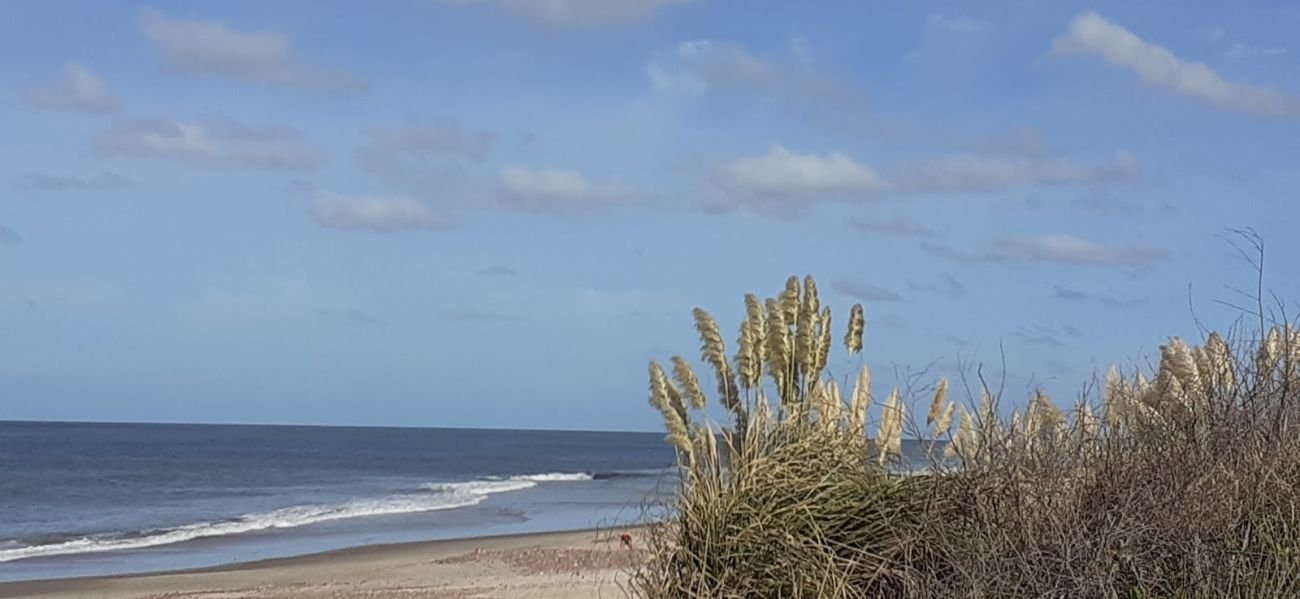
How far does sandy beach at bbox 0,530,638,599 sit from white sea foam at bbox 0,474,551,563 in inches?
226

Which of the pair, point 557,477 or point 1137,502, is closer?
point 1137,502

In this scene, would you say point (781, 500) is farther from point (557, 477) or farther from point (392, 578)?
point (557, 477)

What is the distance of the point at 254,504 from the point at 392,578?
2230cm

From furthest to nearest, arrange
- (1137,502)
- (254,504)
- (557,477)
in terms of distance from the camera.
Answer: (557,477), (254,504), (1137,502)

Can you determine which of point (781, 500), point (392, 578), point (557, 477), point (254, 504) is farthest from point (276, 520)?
point (557, 477)

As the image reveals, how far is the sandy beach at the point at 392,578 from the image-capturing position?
18.1m

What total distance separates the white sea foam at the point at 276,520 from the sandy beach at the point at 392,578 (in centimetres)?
575

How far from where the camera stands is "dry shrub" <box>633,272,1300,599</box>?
20.8 ft

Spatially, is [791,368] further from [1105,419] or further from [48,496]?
[48,496]

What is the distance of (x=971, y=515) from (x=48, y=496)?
43673 millimetres

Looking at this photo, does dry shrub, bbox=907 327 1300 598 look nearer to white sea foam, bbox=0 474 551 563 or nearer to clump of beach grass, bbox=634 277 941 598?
clump of beach grass, bbox=634 277 941 598

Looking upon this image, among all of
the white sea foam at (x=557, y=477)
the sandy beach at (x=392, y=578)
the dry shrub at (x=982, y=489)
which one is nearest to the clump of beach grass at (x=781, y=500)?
the dry shrub at (x=982, y=489)

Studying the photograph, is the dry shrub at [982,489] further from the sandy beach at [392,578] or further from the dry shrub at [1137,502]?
the sandy beach at [392,578]

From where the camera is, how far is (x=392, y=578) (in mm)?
20781
